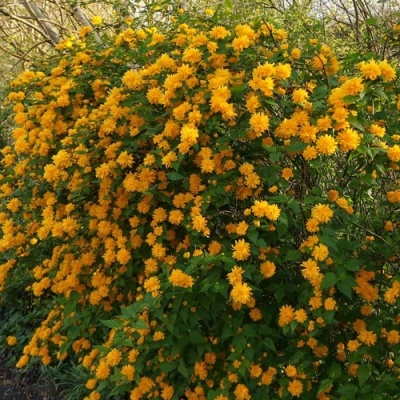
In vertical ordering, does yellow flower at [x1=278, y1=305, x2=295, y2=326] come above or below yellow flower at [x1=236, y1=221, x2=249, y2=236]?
below

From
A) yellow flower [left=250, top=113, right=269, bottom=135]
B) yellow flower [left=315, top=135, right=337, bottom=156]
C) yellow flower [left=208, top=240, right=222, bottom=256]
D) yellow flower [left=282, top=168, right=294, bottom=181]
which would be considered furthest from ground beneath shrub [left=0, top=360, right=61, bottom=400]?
yellow flower [left=315, top=135, right=337, bottom=156]

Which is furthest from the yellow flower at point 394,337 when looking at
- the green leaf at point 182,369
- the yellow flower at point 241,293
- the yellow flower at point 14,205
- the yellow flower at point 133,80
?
the yellow flower at point 14,205

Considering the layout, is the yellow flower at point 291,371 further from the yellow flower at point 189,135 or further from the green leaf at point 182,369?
the yellow flower at point 189,135

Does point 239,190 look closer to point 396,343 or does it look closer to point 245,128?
point 245,128

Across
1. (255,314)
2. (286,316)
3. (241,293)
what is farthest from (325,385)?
(241,293)

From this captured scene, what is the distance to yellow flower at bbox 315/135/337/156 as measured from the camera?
72.2 inches

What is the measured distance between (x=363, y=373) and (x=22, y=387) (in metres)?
2.65

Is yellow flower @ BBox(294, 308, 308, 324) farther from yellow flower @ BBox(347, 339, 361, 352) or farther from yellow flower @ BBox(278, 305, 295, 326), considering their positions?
yellow flower @ BBox(347, 339, 361, 352)

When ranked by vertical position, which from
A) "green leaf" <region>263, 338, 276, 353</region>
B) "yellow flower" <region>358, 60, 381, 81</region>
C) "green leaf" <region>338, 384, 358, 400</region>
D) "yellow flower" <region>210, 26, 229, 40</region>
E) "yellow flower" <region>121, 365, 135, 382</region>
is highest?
"yellow flower" <region>210, 26, 229, 40</region>

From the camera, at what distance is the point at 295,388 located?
6.49 feet

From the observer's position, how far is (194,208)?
205 cm

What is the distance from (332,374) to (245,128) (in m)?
1.06

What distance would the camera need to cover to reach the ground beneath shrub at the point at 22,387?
3420 millimetres

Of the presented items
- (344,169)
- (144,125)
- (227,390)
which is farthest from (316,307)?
(144,125)
